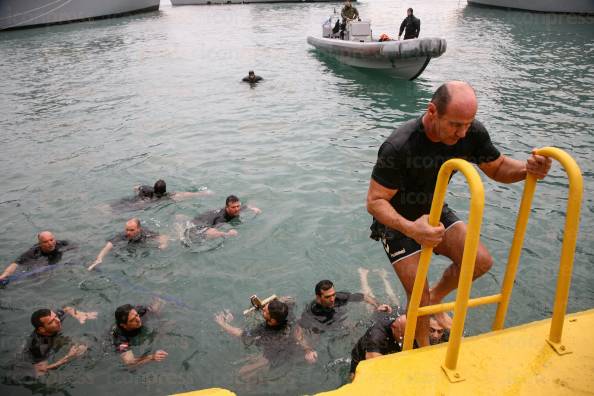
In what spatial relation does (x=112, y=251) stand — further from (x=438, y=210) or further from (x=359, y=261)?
(x=438, y=210)

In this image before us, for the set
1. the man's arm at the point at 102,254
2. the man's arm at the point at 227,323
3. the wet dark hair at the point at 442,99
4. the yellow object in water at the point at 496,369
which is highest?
the wet dark hair at the point at 442,99

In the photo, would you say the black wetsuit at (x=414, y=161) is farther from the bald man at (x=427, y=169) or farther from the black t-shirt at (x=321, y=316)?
the black t-shirt at (x=321, y=316)

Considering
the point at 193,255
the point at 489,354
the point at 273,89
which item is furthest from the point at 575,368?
the point at 273,89

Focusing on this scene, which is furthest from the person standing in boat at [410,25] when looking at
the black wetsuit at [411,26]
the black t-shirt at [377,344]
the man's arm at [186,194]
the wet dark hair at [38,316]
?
the wet dark hair at [38,316]

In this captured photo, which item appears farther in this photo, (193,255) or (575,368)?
(193,255)

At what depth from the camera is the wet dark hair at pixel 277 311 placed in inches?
230

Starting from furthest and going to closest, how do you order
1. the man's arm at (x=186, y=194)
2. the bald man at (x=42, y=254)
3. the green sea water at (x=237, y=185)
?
the man's arm at (x=186, y=194) → the bald man at (x=42, y=254) → the green sea water at (x=237, y=185)

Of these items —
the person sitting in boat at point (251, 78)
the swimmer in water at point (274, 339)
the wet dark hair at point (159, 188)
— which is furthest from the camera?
the person sitting in boat at point (251, 78)

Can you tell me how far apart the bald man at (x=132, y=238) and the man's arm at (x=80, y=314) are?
1063mm

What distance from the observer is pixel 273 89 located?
18312 mm

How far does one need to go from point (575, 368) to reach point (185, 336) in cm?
511

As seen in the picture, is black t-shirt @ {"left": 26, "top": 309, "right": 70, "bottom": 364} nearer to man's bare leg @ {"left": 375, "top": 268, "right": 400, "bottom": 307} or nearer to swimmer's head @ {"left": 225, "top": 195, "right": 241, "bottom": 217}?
swimmer's head @ {"left": 225, "top": 195, "right": 241, "bottom": 217}

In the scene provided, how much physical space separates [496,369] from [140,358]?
4.90 metres

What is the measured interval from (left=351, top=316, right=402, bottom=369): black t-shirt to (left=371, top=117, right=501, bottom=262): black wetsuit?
162cm
